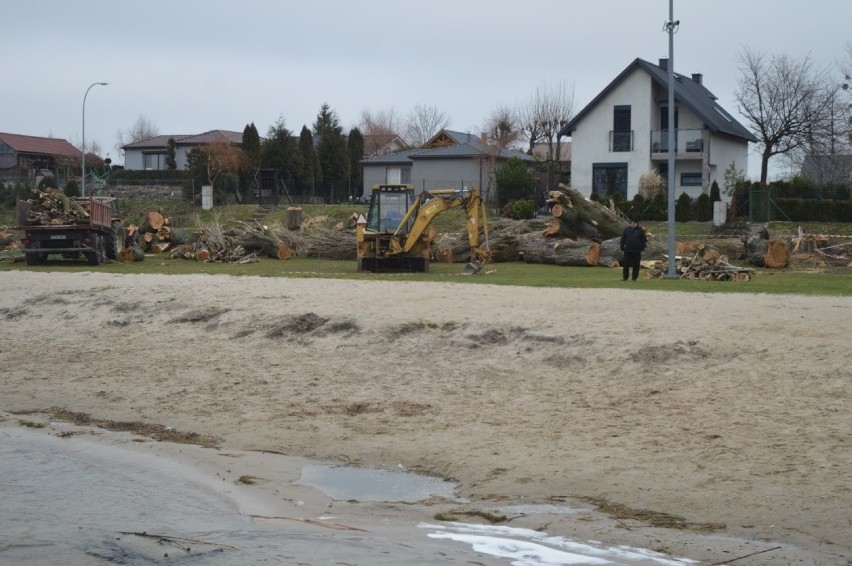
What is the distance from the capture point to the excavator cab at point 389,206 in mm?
35625

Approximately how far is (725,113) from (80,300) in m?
51.5

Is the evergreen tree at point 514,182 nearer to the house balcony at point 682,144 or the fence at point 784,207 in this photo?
the house balcony at point 682,144

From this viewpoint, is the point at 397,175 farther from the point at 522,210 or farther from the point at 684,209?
the point at 684,209

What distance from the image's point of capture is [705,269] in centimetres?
2905

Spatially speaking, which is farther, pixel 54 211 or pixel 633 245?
pixel 54 211

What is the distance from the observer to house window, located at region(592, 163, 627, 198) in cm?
6019

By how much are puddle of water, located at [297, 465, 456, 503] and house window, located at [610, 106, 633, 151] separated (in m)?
50.8

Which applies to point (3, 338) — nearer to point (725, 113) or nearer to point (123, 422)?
point (123, 422)

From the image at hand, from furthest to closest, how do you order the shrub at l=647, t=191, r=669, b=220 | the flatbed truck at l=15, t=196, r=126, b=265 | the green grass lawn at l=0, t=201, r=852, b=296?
1. the shrub at l=647, t=191, r=669, b=220
2. the flatbed truck at l=15, t=196, r=126, b=265
3. the green grass lawn at l=0, t=201, r=852, b=296

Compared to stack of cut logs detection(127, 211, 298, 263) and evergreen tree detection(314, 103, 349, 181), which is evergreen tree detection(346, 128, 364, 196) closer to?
evergreen tree detection(314, 103, 349, 181)

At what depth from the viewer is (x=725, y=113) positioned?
6631cm

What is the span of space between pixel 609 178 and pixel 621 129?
2731mm

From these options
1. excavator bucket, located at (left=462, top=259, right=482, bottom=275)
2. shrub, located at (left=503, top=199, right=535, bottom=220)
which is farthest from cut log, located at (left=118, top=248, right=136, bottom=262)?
shrub, located at (left=503, top=199, right=535, bottom=220)

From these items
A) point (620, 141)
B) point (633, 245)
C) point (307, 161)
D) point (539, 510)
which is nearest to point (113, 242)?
point (633, 245)
